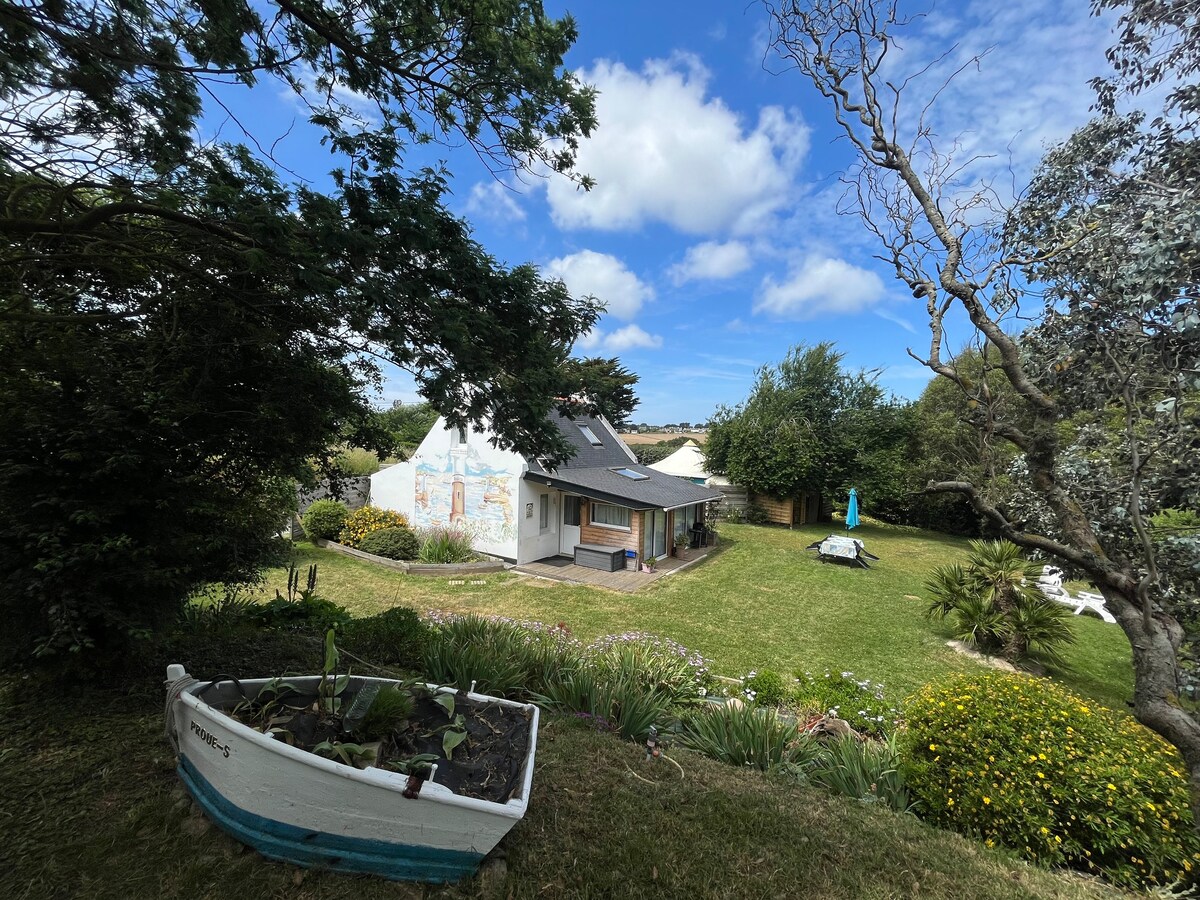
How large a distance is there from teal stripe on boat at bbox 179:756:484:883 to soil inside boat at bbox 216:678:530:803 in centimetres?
31

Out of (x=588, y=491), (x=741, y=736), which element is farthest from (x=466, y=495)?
(x=741, y=736)

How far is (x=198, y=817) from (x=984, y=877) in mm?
4691

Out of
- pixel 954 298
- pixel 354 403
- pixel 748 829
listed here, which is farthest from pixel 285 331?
pixel 954 298

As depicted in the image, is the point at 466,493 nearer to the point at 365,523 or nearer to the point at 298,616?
the point at 365,523

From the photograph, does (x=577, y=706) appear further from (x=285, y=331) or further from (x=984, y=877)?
(x=285, y=331)

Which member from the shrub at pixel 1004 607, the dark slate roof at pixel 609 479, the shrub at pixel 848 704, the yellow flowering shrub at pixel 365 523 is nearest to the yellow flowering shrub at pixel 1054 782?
the shrub at pixel 848 704

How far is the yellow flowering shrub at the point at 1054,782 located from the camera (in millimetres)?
3158

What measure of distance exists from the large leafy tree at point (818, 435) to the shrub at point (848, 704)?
17.4 m

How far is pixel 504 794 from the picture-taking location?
251 centimetres

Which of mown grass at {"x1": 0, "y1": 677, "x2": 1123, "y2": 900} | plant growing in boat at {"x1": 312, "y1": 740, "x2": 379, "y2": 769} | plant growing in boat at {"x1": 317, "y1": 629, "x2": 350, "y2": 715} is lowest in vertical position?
mown grass at {"x1": 0, "y1": 677, "x2": 1123, "y2": 900}

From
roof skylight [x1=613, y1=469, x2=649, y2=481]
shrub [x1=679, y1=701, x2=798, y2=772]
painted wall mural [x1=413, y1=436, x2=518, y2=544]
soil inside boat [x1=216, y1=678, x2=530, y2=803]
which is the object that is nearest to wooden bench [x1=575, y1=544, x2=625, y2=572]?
painted wall mural [x1=413, y1=436, x2=518, y2=544]

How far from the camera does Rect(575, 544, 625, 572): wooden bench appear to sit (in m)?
14.3

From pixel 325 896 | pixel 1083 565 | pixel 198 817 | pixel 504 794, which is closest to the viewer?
pixel 325 896

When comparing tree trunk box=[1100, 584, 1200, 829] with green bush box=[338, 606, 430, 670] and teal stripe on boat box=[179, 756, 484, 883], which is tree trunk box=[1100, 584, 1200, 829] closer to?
teal stripe on boat box=[179, 756, 484, 883]
